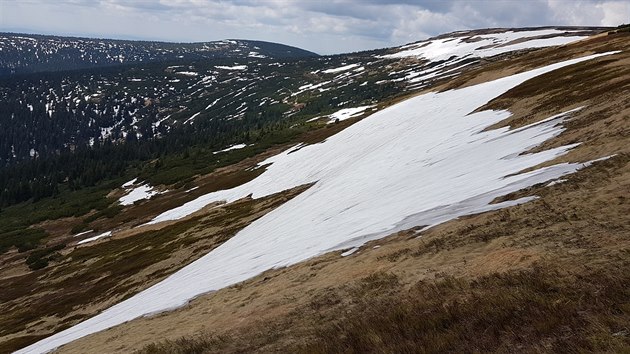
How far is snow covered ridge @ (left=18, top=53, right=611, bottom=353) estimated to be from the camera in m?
24.4

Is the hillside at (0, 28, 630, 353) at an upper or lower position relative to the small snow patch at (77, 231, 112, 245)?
upper

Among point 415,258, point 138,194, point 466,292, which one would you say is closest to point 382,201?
point 415,258

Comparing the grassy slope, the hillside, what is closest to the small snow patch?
the hillside

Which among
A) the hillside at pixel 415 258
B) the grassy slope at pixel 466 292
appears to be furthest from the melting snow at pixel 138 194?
the grassy slope at pixel 466 292

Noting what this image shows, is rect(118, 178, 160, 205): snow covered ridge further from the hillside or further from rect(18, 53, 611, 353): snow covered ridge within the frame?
rect(18, 53, 611, 353): snow covered ridge

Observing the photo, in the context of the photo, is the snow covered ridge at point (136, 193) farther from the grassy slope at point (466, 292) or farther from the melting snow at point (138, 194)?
the grassy slope at point (466, 292)

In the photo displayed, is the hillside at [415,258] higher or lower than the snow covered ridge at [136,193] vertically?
higher

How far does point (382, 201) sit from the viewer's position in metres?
31.3

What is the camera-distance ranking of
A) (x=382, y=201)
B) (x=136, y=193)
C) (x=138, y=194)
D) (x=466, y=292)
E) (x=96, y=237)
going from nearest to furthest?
1. (x=466, y=292)
2. (x=382, y=201)
3. (x=96, y=237)
4. (x=138, y=194)
5. (x=136, y=193)

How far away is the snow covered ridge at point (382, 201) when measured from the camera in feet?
80.2

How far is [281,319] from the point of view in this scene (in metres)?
16.5

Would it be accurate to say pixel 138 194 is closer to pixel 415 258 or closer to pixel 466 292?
pixel 415 258

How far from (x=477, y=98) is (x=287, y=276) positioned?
2153 inches

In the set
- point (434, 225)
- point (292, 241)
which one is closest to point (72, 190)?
point (292, 241)
